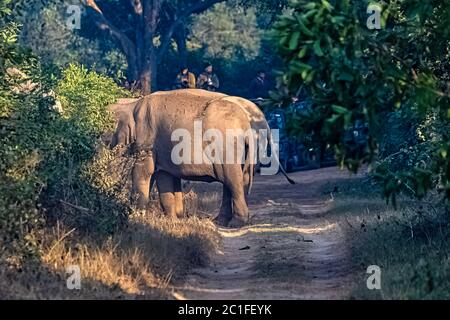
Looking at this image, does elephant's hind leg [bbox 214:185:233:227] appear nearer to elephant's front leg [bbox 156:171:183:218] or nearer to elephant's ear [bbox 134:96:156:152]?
elephant's front leg [bbox 156:171:183:218]

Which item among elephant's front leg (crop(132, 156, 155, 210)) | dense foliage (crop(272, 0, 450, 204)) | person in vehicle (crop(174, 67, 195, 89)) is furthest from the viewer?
person in vehicle (crop(174, 67, 195, 89))

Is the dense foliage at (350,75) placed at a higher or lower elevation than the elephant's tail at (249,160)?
higher

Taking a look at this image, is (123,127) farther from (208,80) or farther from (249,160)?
(208,80)

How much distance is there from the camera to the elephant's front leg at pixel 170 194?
22203 millimetres

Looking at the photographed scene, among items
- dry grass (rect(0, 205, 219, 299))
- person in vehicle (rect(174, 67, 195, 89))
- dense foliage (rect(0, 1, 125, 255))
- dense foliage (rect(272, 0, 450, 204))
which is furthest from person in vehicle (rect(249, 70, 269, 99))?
dense foliage (rect(272, 0, 450, 204))

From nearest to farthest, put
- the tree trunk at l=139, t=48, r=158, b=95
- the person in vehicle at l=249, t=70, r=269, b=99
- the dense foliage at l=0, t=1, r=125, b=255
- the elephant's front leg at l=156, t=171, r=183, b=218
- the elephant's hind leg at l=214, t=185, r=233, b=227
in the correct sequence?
1. the dense foliage at l=0, t=1, r=125, b=255
2. the elephant's front leg at l=156, t=171, r=183, b=218
3. the elephant's hind leg at l=214, t=185, r=233, b=227
4. the tree trunk at l=139, t=48, r=158, b=95
5. the person in vehicle at l=249, t=70, r=269, b=99

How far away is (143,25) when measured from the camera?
3662cm

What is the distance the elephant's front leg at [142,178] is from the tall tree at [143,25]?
12.0 metres

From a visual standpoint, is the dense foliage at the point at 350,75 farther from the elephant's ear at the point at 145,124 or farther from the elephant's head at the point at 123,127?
the elephant's head at the point at 123,127

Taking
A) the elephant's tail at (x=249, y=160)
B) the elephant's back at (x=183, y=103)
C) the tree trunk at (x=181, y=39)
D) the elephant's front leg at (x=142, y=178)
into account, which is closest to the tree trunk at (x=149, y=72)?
the tree trunk at (x=181, y=39)

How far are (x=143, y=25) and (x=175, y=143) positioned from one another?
49.8ft

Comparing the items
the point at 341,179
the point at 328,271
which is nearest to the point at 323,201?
the point at 341,179

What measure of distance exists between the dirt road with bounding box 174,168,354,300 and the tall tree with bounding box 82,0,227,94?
9980mm

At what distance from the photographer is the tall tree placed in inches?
1417
